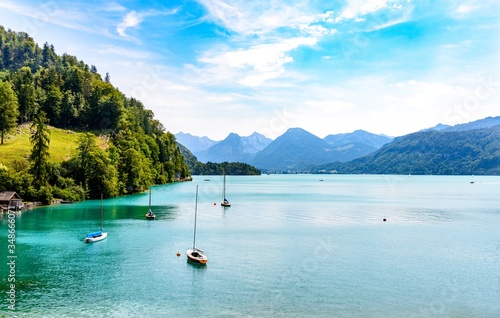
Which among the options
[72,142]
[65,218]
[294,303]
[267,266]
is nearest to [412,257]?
[267,266]

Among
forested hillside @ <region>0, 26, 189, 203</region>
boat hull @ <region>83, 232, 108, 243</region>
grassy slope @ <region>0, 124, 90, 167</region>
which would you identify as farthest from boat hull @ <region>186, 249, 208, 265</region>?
grassy slope @ <region>0, 124, 90, 167</region>

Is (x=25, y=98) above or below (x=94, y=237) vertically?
above

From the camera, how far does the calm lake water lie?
4169cm

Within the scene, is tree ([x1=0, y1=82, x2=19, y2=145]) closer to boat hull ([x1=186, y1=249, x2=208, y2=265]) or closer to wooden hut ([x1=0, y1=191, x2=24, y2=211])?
wooden hut ([x1=0, y1=191, x2=24, y2=211])

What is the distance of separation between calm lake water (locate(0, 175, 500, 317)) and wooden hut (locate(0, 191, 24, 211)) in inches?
269

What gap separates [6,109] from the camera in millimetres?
143500

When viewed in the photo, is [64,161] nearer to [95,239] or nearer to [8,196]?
[8,196]

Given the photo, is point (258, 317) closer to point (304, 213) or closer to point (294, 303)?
point (294, 303)

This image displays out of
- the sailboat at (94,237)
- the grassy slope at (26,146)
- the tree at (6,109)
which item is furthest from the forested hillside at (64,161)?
the sailboat at (94,237)

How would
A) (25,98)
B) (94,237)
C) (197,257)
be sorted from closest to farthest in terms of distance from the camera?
(197,257) → (94,237) → (25,98)

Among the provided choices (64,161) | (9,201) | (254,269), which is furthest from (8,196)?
(254,269)

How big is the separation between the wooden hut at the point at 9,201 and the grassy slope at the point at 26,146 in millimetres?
20780

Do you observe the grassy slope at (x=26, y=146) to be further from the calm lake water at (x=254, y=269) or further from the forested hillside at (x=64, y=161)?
the calm lake water at (x=254, y=269)

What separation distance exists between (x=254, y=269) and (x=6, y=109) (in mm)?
127251
